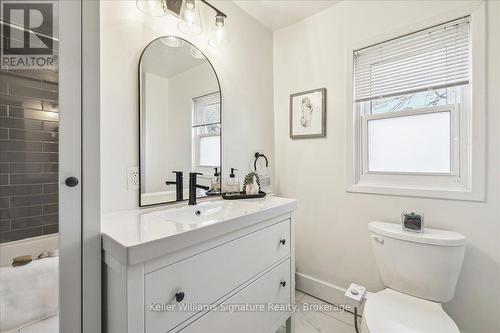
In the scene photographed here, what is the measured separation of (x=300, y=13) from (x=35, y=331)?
2455mm

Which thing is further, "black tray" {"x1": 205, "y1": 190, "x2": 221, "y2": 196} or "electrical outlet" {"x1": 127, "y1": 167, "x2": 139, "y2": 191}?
"black tray" {"x1": 205, "y1": 190, "x2": 221, "y2": 196}

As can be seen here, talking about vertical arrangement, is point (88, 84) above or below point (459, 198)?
above

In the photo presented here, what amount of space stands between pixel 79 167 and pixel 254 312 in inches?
42.2

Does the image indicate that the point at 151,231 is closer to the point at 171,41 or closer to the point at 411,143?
the point at 171,41

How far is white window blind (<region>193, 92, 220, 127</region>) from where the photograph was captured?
1.58 metres

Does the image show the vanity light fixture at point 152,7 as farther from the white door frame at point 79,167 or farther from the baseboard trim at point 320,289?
the baseboard trim at point 320,289

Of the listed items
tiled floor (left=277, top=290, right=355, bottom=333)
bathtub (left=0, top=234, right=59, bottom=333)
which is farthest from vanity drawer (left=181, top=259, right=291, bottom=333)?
bathtub (left=0, top=234, right=59, bottom=333)

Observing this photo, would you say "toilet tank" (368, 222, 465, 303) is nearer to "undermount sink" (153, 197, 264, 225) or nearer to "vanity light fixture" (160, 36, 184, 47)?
"undermount sink" (153, 197, 264, 225)

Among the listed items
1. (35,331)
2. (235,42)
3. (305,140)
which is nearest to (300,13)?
(235,42)

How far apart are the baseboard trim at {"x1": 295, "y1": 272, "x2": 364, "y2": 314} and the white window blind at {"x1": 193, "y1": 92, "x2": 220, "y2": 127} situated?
1.57 m

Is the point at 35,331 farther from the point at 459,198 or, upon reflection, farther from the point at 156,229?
the point at 459,198

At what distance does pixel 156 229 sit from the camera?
87 cm

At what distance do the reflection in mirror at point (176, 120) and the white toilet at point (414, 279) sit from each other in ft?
3.78

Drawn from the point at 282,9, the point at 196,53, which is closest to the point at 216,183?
the point at 196,53
